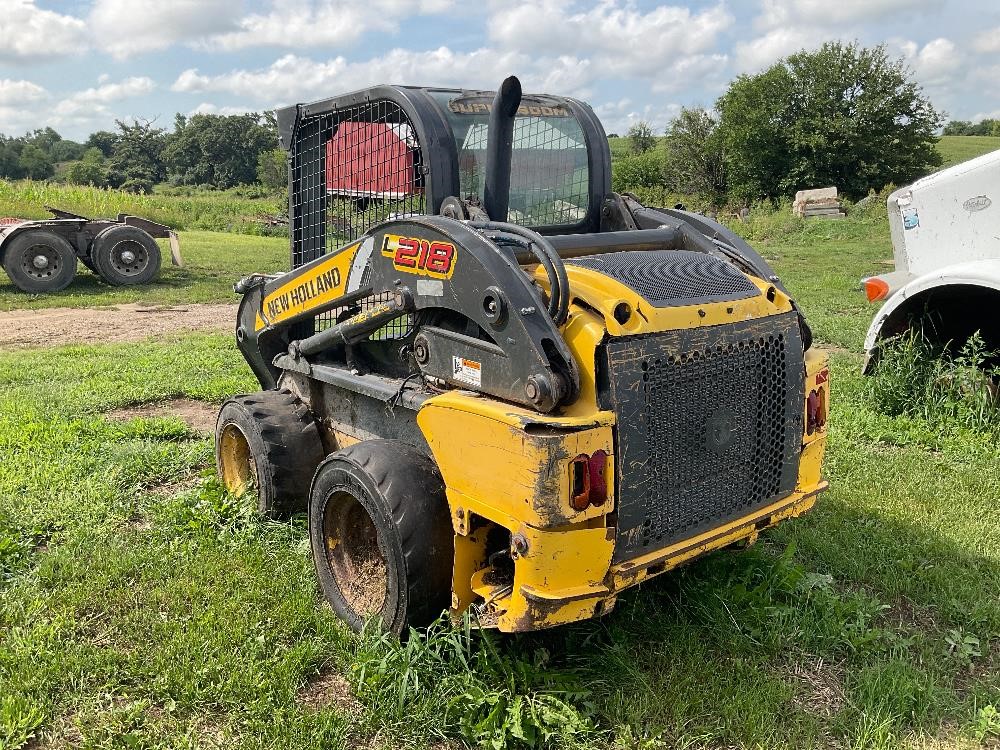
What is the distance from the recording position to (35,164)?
261ft

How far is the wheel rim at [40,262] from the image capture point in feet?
42.9

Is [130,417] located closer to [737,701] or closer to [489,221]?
[489,221]

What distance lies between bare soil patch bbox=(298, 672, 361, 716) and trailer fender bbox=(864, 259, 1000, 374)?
15.5ft

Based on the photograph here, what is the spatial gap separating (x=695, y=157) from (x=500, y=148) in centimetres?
4677

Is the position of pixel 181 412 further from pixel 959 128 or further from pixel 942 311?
pixel 959 128

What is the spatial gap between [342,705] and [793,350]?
2.16 metres

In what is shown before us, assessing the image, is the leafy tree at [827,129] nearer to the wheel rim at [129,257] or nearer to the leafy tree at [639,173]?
the leafy tree at [639,173]

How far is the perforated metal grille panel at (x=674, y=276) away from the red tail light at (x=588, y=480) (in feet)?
2.02

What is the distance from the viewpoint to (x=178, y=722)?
9.47 ft

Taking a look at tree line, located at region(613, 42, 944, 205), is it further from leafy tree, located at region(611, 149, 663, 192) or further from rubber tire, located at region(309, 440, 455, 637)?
rubber tire, located at region(309, 440, 455, 637)

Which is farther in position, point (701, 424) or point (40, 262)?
point (40, 262)

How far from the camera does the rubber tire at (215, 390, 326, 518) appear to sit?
13.8 ft

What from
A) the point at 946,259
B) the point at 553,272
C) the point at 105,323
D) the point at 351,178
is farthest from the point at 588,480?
the point at 105,323

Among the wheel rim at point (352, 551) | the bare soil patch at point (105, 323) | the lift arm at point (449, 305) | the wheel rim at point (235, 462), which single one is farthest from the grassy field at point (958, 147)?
A: the wheel rim at point (352, 551)
